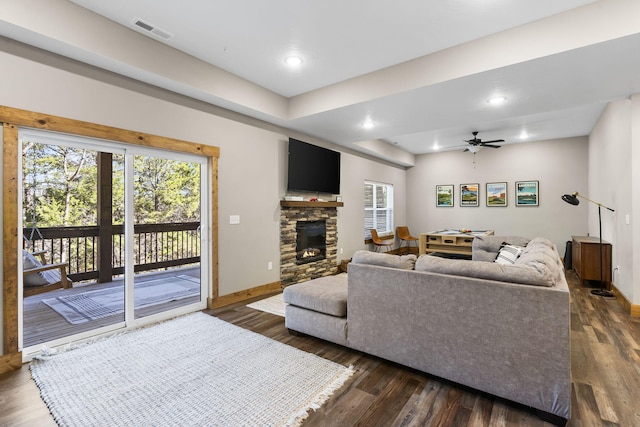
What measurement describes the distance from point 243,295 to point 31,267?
7.38ft

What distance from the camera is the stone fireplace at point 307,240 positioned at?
195 inches

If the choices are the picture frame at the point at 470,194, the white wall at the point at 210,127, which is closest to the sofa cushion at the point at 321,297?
the white wall at the point at 210,127

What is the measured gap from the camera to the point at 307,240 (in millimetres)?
5441

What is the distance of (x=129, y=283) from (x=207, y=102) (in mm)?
2303

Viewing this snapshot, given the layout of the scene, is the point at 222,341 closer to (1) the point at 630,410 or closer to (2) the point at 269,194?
(2) the point at 269,194

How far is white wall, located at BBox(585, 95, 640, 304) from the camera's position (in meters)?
3.46

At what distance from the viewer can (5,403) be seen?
1960 millimetres

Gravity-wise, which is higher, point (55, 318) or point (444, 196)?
point (444, 196)

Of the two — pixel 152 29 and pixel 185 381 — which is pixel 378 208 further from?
pixel 185 381

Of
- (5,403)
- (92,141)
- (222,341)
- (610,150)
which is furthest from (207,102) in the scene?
(610,150)

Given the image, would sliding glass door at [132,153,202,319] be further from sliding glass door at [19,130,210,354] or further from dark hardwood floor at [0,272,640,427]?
dark hardwood floor at [0,272,640,427]

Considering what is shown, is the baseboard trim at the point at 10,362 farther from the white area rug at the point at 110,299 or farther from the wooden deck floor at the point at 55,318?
the white area rug at the point at 110,299

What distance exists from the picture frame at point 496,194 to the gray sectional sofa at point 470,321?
19.3 feet

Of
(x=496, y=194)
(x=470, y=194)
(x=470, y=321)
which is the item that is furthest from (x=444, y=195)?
(x=470, y=321)
